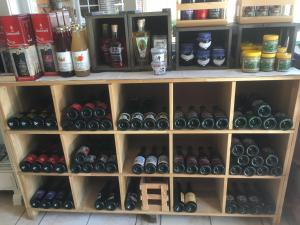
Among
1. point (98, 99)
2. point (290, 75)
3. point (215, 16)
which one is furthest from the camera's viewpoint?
point (98, 99)

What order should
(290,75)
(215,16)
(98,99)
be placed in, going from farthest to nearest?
(98,99)
(215,16)
(290,75)

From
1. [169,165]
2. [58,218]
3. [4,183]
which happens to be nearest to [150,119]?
[169,165]

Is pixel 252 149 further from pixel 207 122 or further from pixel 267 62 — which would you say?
pixel 267 62

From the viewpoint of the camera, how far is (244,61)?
125 centimetres

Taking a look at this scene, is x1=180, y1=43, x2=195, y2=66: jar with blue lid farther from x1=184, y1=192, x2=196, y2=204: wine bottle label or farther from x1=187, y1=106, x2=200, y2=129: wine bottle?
x1=184, y1=192, x2=196, y2=204: wine bottle label

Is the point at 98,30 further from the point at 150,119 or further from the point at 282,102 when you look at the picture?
the point at 282,102

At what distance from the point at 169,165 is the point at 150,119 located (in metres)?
0.28

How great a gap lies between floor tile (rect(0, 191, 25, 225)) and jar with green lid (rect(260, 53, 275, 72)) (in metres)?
1.68

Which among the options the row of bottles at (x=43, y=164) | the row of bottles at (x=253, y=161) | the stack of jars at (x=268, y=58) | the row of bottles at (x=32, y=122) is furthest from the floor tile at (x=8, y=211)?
the stack of jars at (x=268, y=58)

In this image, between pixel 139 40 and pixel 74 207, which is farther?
pixel 74 207

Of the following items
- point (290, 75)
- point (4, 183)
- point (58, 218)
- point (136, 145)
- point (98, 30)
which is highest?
point (98, 30)

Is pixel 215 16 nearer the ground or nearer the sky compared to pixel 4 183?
nearer the sky

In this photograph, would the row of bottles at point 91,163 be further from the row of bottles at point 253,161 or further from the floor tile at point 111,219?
the row of bottles at point 253,161

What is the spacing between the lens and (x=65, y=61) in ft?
4.35
